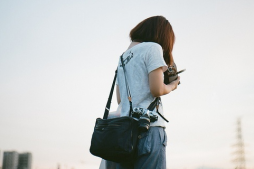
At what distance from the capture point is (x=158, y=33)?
8.41ft

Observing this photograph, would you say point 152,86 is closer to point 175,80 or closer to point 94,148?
point 175,80

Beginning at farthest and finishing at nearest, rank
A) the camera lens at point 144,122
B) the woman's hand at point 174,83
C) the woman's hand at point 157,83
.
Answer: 1. the woman's hand at point 174,83
2. the woman's hand at point 157,83
3. the camera lens at point 144,122

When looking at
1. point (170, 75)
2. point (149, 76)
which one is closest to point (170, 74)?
point (170, 75)

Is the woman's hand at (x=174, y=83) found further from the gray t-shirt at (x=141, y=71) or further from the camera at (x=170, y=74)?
the gray t-shirt at (x=141, y=71)

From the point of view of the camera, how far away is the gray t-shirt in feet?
7.73

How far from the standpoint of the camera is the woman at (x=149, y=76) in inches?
86.6

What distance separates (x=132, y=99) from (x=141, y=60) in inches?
12.8

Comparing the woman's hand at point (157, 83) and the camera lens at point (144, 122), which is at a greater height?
the woman's hand at point (157, 83)

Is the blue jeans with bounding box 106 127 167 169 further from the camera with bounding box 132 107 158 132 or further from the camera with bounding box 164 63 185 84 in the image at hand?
the camera with bounding box 164 63 185 84

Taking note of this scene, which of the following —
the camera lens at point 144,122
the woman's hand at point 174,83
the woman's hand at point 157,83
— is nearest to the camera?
the camera lens at point 144,122

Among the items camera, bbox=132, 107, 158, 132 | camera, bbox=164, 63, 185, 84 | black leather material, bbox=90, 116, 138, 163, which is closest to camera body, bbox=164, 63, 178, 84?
camera, bbox=164, 63, 185, 84

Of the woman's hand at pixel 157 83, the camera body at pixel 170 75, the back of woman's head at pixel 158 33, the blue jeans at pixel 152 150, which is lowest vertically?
the blue jeans at pixel 152 150

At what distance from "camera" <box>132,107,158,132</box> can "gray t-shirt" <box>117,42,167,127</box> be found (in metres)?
0.06

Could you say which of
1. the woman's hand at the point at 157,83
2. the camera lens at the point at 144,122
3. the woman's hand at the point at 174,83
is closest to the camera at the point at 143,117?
the camera lens at the point at 144,122
